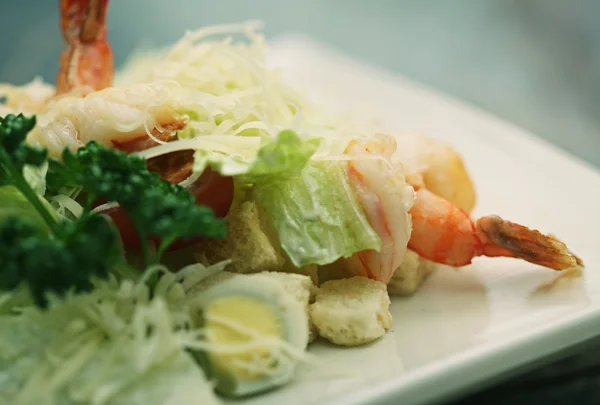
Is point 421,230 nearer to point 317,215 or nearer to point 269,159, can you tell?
point 317,215

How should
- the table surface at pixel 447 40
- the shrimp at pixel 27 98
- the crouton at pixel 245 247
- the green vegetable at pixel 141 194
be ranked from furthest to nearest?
the table surface at pixel 447 40 < the shrimp at pixel 27 98 < the crouton at pixel 245 247 < the green vegetable at pixel 141 194

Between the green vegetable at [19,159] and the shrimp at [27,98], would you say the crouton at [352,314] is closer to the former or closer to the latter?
the green vegetable at [19,159]

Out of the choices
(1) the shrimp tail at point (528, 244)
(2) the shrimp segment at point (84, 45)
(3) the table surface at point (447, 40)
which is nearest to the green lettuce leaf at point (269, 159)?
(1) the shrimp tail at point (528, 244)

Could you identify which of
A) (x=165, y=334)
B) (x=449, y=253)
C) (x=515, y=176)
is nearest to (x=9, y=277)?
(x=165, y=334)

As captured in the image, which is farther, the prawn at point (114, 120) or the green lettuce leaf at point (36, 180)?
the prawn at point (114, 120)

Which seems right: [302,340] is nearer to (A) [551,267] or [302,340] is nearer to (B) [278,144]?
(B) [278,144]
